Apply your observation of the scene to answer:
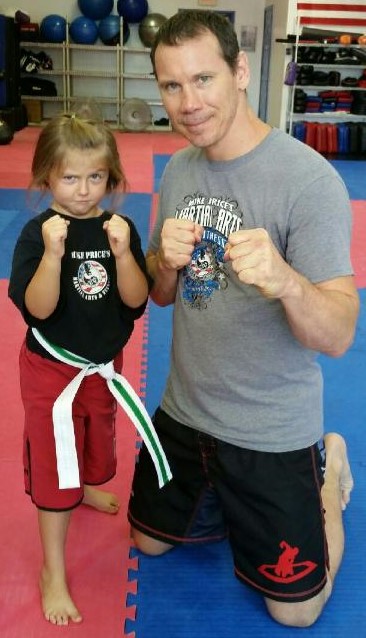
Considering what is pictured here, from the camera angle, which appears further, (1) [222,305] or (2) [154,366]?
(2) [154,366]

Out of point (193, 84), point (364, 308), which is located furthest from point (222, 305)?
point (364, 308)

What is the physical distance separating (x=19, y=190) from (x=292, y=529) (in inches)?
251

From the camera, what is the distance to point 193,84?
6.00 feet

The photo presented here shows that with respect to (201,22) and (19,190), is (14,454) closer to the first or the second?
(201,22)

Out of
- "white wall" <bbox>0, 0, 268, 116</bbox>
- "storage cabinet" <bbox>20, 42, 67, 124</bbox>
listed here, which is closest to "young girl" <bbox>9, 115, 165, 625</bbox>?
"storage cabinet" <bbox>20, 42, 67, 124</bbox>

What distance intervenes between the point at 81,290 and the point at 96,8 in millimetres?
13528

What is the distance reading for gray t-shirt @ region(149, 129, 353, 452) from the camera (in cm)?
187

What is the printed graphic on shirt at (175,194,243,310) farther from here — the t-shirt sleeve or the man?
the t-shirt sleeve

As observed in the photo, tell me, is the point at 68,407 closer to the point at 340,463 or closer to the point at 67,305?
the point at 67,305

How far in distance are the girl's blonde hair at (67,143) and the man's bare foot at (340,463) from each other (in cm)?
142

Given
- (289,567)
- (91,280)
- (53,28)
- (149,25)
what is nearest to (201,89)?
(91,280)

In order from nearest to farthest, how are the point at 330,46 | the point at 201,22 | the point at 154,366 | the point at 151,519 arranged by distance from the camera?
the point at 201,22 → the point at 151,519 → the point at 154,366 → the point at 330,46

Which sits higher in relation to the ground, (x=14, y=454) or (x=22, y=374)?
(x=22, y=374)

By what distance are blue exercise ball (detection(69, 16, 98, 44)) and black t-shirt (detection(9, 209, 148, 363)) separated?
13.1 meters
